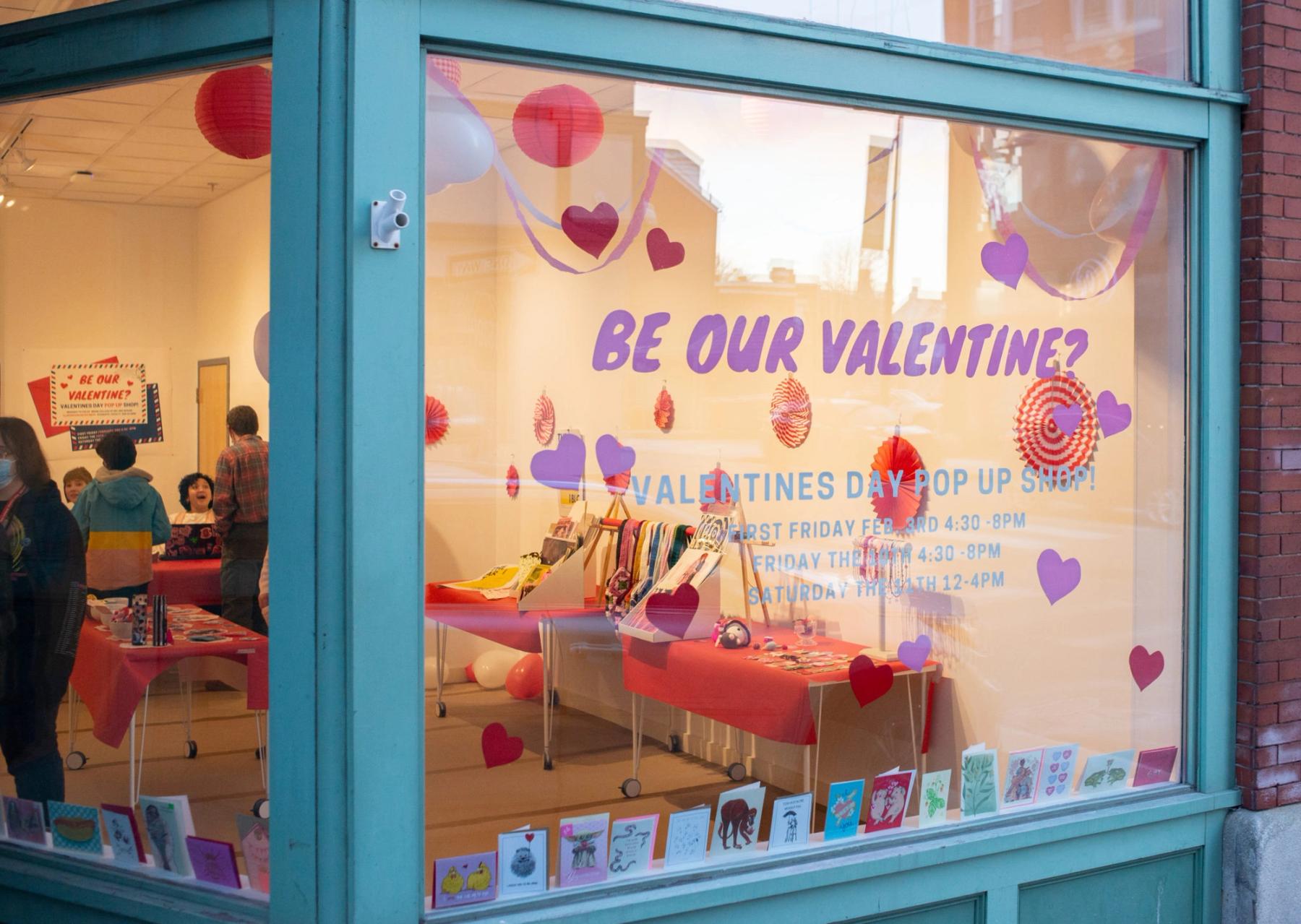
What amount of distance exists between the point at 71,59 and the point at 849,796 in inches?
117

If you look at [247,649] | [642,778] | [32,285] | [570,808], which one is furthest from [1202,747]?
[32,285]

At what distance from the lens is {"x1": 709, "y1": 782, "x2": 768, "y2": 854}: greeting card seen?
328cm

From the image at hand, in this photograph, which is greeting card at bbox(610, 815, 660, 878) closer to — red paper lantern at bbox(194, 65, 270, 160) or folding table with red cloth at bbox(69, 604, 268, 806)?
folding table with red cloth at bbox(69, 604, 268, 806)

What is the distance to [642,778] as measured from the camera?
11.2ft

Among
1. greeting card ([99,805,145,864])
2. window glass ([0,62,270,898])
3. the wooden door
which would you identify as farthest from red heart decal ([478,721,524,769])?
the wooden door

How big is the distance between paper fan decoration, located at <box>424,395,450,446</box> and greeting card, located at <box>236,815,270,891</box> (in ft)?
3.31

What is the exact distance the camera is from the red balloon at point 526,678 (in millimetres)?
3299

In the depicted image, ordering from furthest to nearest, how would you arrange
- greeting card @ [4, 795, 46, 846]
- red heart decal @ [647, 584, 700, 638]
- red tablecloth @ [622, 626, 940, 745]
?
red heart decal @ [647, 584, 700, 638] < red tablecloth @ [622, 626, 940, 745] < greeting card @ [4, 795, 46, 846]

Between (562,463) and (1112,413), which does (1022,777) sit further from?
(562,463)

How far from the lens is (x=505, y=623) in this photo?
3355 mm

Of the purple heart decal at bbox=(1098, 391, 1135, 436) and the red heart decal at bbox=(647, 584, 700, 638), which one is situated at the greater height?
the purple heart decal at bbox=(1098, 391, 1135, 436)

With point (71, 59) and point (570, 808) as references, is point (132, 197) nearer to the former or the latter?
point (71, 59)

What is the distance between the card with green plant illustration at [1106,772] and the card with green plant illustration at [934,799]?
0.55 meters

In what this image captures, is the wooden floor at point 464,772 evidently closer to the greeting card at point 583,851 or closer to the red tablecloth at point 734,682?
the greeting card at point 583,851
